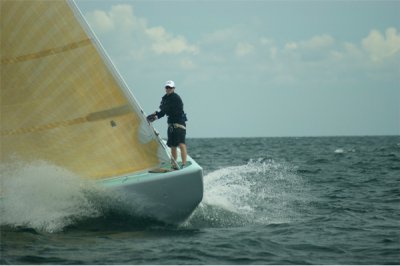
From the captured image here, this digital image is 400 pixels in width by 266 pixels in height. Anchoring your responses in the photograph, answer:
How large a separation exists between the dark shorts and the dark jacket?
139 mm

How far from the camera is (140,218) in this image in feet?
35.8

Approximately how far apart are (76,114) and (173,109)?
1.78m

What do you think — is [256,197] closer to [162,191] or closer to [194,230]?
[194,230]

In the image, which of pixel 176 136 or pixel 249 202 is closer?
pixel 176 136

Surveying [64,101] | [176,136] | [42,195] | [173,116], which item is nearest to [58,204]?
[42,195]

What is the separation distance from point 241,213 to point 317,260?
401 cm

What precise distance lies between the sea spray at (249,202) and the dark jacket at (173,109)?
199cm

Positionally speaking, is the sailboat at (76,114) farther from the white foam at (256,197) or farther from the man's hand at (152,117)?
the white foam at (256,197)

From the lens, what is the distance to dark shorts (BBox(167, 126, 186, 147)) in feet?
36.9

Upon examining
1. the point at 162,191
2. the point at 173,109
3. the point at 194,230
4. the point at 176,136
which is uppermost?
the point at 173,109

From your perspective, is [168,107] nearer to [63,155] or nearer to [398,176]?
[63,155]

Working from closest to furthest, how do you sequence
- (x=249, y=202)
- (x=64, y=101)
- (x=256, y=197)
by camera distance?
(x=64, y=101), (x=249, y=202), (x=256, y=197)

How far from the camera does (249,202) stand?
47.6 feet

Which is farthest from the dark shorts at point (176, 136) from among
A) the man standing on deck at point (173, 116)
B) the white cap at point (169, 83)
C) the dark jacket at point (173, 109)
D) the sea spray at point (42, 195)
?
the sea spray at point (42, 195)
